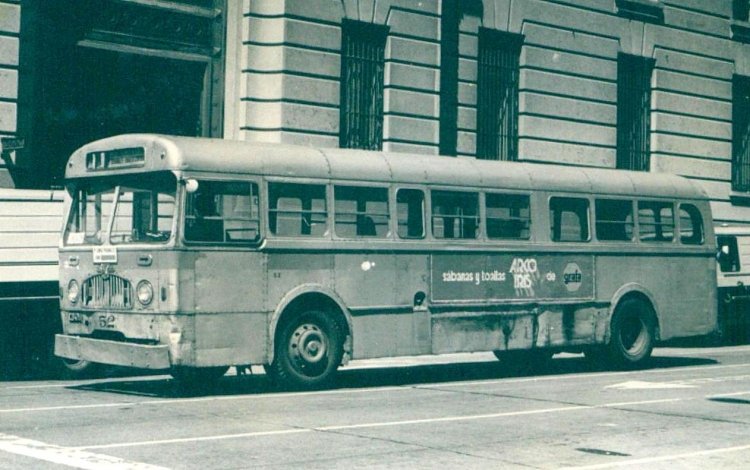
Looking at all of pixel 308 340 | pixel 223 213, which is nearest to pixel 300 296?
pixel 308 340

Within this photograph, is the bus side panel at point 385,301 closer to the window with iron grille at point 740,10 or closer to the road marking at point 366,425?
the road marking at point 366,425

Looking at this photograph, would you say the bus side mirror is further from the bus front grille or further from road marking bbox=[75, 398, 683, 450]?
road marking bbox=[75, 398, 683, 450]

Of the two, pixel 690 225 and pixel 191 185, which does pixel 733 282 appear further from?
pixel 191 185

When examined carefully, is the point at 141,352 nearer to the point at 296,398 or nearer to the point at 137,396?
the point at 137,396

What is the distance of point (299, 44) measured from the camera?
860 inches

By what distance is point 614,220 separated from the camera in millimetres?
18406

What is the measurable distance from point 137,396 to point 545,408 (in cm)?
435

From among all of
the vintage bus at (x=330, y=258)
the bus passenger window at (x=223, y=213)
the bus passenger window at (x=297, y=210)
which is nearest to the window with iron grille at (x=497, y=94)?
the vintage bus at (x=330, y=258)

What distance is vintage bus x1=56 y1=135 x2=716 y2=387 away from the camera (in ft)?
45.6

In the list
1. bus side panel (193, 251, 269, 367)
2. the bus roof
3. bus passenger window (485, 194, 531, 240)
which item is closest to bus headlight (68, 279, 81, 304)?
the bus roof

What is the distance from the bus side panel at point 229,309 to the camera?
45.3ft

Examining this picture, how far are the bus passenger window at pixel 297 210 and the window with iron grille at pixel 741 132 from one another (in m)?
18.9

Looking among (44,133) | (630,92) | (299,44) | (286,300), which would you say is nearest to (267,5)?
(299,44)

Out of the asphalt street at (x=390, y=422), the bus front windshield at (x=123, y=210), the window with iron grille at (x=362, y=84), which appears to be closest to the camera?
the asphalt street at (x=390, y=422)
